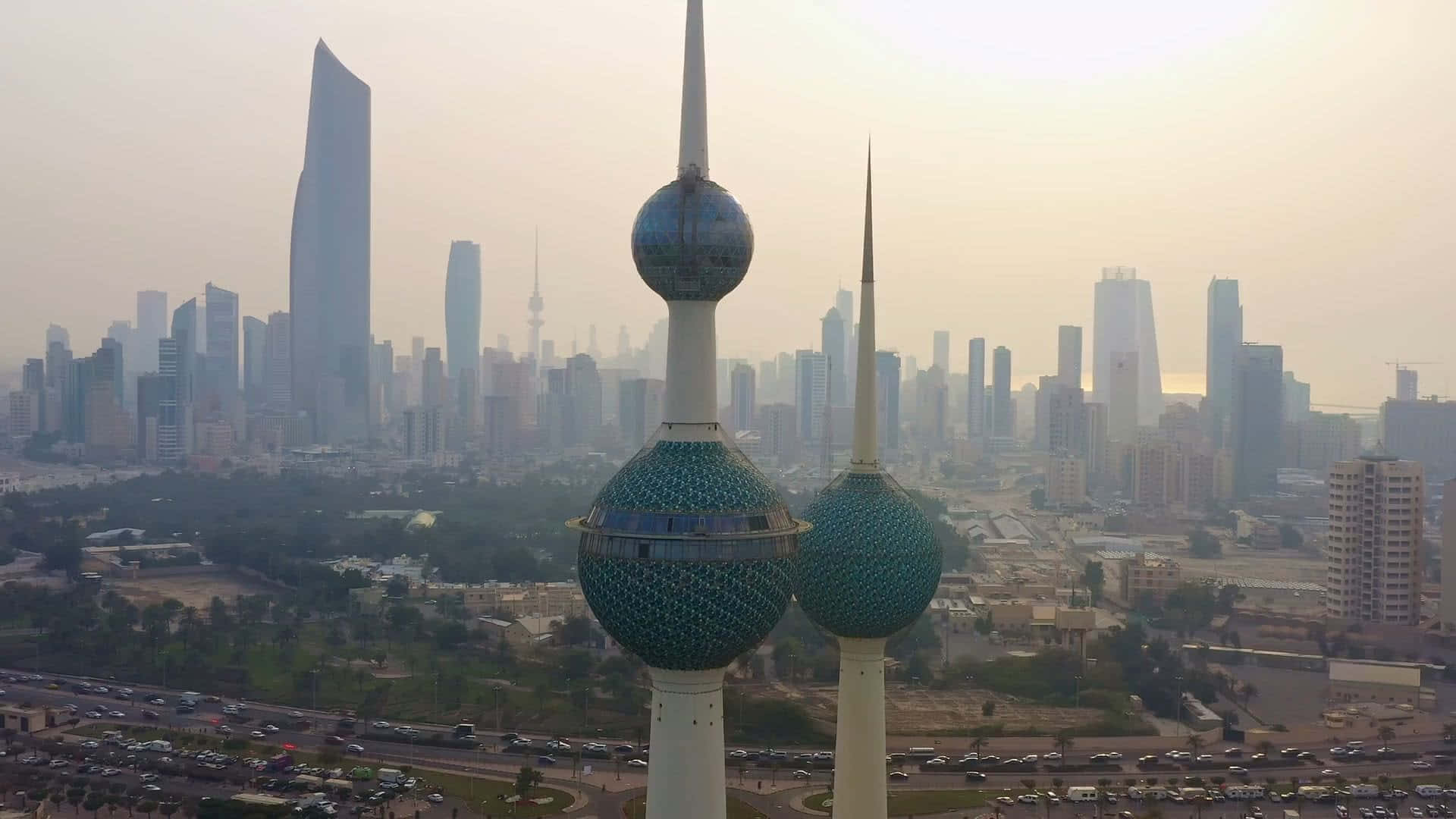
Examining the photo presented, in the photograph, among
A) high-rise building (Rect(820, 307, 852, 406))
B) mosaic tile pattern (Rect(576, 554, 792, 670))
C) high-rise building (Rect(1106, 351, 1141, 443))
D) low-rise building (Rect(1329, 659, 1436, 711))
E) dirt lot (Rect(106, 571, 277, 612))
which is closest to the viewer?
mosaic tile pattern (Rect(576, 554, 792, 670))

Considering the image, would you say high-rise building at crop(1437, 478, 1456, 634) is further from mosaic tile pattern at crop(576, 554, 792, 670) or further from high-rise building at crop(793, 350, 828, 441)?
high-rise building at crop(793, 350, 828, 441)

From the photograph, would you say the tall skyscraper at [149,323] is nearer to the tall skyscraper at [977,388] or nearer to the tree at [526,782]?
the tall skyscraper at [977,388]

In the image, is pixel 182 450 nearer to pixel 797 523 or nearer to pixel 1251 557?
pixel 1251 557

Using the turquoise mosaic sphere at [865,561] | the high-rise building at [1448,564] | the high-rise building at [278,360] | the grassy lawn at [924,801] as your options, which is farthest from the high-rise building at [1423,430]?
the high-rise building at [278,360]

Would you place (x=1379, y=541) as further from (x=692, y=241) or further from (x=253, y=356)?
(x=253, y=356)

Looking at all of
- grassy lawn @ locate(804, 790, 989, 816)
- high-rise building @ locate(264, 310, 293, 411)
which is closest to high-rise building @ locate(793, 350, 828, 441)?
high-rise building @ locate(264, 310, 293, 411)

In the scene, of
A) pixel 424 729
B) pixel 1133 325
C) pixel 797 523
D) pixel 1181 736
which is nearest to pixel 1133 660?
pixel 1181 736

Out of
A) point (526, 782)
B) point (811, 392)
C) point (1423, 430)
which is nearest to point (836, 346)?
point (811, 392)
